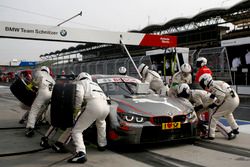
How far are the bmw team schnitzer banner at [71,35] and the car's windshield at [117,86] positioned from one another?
12.0 ft

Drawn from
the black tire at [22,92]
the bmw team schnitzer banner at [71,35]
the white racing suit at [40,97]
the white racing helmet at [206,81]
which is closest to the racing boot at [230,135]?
the white racing helmet at [206,81]

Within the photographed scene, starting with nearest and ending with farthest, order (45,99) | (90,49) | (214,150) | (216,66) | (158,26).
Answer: (214,150) → (45,99) → (216,66) → (158,26) → (90,49)

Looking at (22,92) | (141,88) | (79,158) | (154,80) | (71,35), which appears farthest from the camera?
(71,35)

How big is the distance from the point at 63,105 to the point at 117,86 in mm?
2015

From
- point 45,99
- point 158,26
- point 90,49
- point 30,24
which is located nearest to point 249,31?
point 158,26

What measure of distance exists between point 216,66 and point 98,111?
12989 mm

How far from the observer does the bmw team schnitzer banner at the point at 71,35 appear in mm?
8906

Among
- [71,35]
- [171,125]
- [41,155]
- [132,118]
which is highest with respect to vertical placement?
[71,35]

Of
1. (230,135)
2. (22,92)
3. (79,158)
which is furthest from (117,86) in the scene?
(22,92)

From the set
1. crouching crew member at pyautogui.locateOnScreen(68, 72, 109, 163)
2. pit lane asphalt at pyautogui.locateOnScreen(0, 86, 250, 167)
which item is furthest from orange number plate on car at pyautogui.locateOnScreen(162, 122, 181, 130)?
crouching crew member at pyautogui.locateOnScreen(68, 72, 109, 163)

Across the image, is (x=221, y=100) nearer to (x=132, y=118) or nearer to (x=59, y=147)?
(x=132, y=118)

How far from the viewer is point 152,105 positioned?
5.41 m

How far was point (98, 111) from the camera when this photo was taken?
15.9 feet

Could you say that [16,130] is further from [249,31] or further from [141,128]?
[249,31]
